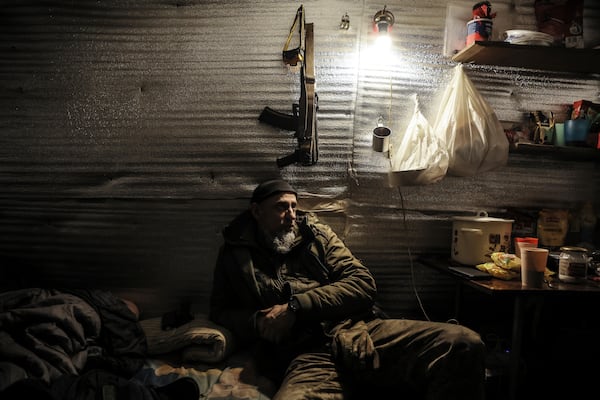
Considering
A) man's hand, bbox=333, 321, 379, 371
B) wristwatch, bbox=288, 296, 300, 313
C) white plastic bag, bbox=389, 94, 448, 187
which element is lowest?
man's hand, bbox=333, 321, 379, 371

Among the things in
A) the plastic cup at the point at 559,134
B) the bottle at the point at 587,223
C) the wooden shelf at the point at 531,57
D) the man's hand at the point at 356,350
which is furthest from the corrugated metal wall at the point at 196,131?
the man's hand at the point at 356,350

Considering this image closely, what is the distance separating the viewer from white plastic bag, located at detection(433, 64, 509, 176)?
2.88m

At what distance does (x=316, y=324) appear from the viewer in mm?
2531

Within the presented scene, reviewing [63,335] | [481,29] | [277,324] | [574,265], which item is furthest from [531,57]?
[63,335]

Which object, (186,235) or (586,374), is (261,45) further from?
(586,374)

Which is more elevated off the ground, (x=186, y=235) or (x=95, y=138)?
(x=95, y=138)

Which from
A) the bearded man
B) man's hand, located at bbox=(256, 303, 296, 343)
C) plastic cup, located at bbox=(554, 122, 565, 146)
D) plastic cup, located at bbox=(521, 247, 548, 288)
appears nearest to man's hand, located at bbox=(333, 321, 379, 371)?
the bearded man

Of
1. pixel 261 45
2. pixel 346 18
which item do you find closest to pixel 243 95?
pixel 261 45

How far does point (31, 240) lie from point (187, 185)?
1.32 m

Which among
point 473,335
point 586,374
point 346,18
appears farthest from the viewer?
point 346,18

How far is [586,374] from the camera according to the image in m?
2.90

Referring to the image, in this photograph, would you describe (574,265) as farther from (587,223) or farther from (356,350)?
(356,350)

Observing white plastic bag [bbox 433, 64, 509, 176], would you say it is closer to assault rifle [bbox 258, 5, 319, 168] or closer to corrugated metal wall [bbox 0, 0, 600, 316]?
corrugated metal wall [bbox 0, 0, 600, 316]

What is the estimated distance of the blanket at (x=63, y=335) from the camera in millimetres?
1997
